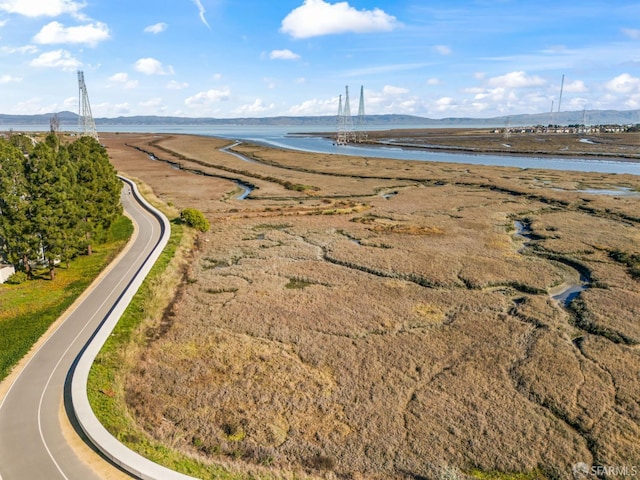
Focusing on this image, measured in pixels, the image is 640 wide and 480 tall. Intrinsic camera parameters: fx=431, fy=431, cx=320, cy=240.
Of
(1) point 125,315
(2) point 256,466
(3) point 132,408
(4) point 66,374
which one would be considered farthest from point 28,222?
(2) point 256,466

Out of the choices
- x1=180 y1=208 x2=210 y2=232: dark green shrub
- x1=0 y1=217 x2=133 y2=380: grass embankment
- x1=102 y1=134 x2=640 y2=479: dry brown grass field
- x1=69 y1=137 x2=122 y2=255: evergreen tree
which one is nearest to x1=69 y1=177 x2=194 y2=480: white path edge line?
x1=102 y1=134 x2=640 y2=479: dry brown grass field

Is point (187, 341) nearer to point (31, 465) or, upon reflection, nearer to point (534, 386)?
point (31, 465)

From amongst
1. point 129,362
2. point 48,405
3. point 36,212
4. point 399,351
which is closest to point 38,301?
point 36,212

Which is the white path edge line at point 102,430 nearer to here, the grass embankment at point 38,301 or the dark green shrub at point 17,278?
the grass embankment at point 38,301

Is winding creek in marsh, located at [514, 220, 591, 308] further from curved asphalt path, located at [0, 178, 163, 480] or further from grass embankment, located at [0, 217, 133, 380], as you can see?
grass embankment, located at [0, 217, 133, 380]

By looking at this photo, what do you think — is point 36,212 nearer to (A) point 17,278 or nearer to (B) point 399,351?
(A) point 17,278

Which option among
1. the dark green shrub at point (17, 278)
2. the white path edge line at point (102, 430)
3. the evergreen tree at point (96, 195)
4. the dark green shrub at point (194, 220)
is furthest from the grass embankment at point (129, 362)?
the dark green shrub at point (194, 220)
